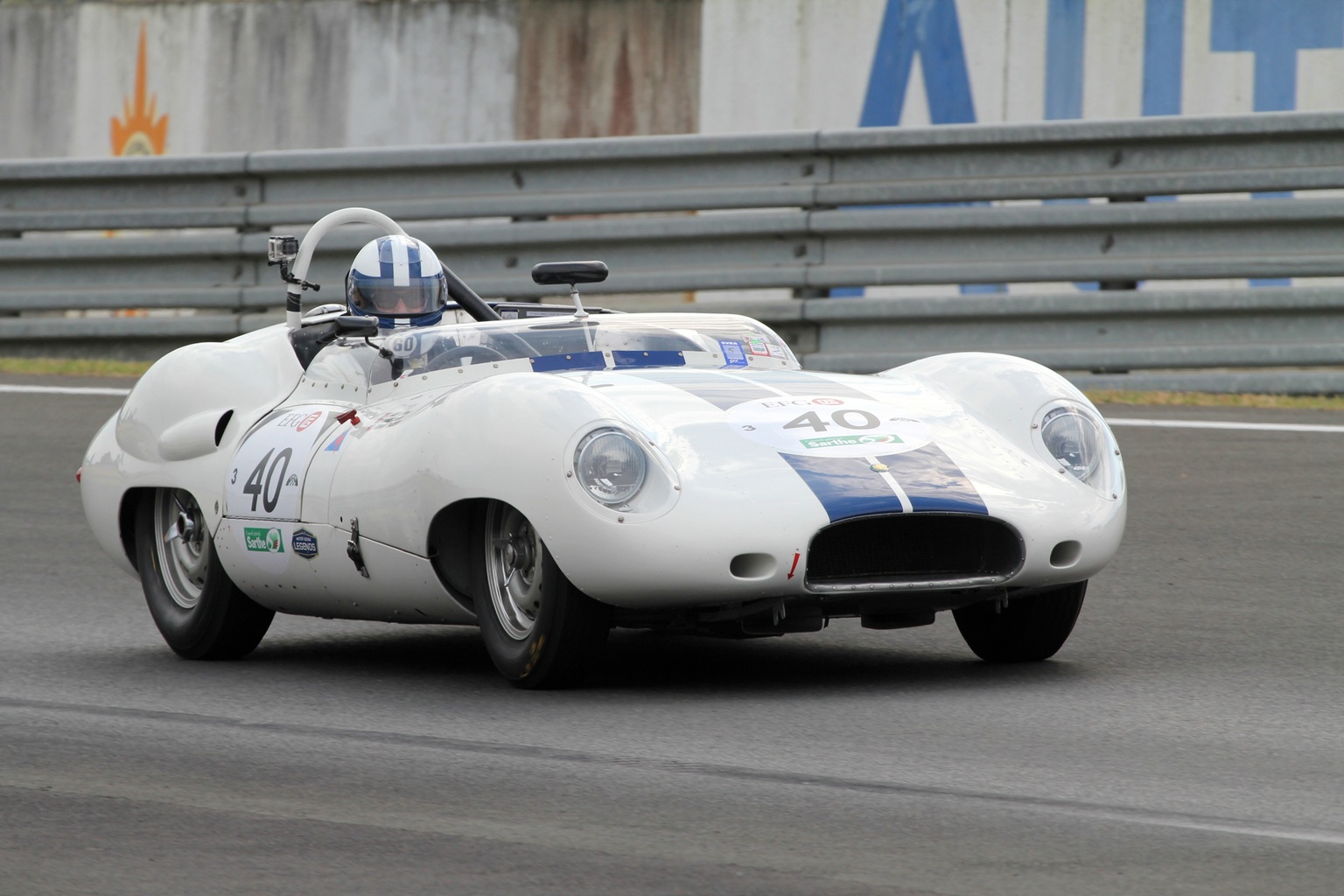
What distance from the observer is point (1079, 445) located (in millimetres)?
6105

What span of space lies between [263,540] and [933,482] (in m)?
2.01

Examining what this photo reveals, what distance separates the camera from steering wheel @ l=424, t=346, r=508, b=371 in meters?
6.57

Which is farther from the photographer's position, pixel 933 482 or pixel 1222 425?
pixel 1222 425

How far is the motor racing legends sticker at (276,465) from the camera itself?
643 centimetres

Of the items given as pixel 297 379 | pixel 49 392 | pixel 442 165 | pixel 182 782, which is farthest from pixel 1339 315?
pixel 182 782

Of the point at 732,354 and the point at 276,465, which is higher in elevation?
the point at 732,354

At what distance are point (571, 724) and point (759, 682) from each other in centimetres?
80

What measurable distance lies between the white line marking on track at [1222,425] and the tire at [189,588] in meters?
5.33

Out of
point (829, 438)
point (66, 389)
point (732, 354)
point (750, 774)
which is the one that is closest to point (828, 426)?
point (829, 438)

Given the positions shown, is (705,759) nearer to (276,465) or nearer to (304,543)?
(304,543)

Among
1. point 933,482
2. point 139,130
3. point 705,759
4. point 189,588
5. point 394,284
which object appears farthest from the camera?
point 139,130

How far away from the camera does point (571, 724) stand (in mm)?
5266

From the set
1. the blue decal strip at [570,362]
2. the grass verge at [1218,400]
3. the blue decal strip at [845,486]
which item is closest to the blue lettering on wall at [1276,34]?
the grass verge at [1218,400]

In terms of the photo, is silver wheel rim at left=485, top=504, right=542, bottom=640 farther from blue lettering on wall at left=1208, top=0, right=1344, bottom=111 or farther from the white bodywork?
blue lettering on wall at left=1208, top=0, right=1344, bottom=111
